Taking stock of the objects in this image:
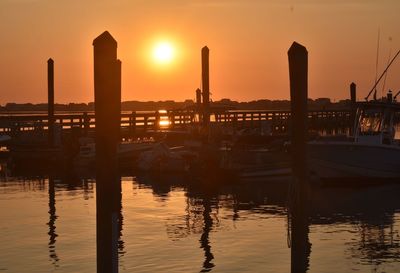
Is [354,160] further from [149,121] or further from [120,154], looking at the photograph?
[149,121]

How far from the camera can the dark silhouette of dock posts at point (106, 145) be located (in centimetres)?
1354

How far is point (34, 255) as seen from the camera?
1903 cm

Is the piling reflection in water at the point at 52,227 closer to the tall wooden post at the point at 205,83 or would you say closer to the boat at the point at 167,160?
the boat at the point at 167,160

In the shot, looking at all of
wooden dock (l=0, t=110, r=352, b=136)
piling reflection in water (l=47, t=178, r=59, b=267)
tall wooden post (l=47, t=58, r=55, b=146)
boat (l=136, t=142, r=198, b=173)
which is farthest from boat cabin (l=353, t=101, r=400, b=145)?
tall wooden post (l=47, t=58, r=55, b=146)

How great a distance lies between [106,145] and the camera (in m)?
13.6

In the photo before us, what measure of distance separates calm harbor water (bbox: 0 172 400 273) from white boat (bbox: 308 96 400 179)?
1281mm

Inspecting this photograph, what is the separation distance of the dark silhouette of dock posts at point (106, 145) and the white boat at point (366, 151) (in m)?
20.4

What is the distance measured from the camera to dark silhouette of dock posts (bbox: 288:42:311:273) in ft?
50.2

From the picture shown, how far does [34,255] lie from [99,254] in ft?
18.9

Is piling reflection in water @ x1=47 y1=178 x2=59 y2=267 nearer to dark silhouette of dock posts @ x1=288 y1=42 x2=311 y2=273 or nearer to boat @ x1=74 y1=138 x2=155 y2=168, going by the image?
dark silhouette of dock posts @ x1=288 y1=42 x2=311 y2=273

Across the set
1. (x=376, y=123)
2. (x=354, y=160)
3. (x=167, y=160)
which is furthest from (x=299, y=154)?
(x=167, y=160)

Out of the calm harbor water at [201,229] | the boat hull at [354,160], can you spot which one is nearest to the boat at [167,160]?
the calm harbor water at [201,229]

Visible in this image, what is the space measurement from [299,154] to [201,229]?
765 centimetres

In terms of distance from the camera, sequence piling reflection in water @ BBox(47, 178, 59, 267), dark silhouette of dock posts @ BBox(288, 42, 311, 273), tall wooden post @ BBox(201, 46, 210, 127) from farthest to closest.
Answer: tall wooden post @ BBox(201, 46, 210, 127)
piling reflection in water @ BBox(47, 178, 59, 267)
dark silhouette of dock posts @ BBox(288, 42, 311, 273)
